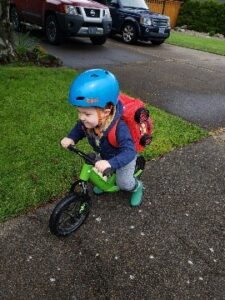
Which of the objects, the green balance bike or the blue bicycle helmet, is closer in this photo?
the blue bicycle helmet

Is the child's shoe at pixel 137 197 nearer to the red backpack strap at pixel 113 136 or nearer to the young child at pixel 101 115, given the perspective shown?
the young child at pixel 101 115

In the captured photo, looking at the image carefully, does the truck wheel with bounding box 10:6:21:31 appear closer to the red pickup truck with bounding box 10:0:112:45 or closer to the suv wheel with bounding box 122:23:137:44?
the red pickup truck with bounding box 10:0:112:45

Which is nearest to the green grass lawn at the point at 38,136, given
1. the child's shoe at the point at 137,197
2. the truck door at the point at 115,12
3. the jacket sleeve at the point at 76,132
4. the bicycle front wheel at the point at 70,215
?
the bicycle front wheel at the point at 70,215

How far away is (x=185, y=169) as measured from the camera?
509cm

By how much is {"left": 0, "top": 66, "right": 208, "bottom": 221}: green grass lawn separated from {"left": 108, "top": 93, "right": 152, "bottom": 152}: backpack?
132cm

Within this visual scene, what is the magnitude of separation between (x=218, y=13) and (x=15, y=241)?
2590cm

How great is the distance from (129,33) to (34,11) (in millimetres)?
4201

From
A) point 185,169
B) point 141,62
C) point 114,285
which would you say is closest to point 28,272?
point 114,285

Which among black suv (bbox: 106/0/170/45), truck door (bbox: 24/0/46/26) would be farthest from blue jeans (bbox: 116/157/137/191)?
black suv (bbox: 106/0/170/45)

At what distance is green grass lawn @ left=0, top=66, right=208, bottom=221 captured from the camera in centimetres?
420

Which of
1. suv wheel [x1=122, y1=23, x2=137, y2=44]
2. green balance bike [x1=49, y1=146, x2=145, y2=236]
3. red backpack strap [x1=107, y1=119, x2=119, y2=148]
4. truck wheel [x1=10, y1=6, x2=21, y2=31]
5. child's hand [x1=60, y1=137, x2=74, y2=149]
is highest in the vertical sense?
red backpack strap [x1=107, y1=119, x2=119, y2=148]

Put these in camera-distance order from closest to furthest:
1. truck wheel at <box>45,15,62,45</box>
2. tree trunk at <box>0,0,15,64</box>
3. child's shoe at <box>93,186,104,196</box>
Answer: child's shoe at <box>93,186,104,196</box>
tree trunk at <box>0,0,15,64</box>
truck wheel at <box>45,15,62,45</box>

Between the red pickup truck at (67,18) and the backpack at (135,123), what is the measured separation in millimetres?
9254

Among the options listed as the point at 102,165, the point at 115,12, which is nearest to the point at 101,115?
the point at 102,165
